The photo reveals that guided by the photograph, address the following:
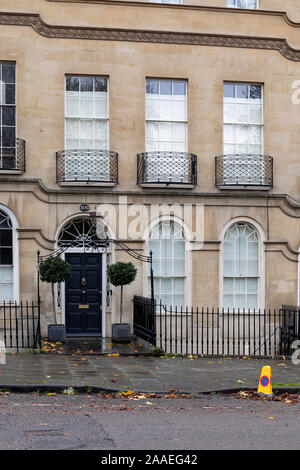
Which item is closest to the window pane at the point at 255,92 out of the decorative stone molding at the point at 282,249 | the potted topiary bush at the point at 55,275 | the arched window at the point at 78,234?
the decorative stone molding at the point at 282,249

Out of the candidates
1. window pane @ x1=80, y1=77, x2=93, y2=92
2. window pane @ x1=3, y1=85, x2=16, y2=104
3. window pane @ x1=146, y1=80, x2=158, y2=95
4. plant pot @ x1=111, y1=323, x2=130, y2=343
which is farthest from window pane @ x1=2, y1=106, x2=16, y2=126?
plant pot @ x1=111, y1=323, x2=130, y2=343

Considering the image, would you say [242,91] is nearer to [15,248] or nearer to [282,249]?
[282,249]

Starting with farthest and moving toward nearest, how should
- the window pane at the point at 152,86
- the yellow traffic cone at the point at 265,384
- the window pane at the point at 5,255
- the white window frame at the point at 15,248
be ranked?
the window pane at the point at 152,86, the window pane at the point at 5,255, the white window frame at the point at 15,248, the yellow traffic cone at the point at 265,384

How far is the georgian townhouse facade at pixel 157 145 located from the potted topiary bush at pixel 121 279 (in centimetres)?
134

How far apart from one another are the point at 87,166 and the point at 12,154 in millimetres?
2067

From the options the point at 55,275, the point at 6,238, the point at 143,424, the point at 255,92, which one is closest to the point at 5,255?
the point at 6,238

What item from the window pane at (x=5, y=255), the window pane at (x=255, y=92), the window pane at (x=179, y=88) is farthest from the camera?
the window pane at (x=255, y=92)

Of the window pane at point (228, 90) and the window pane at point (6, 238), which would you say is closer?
the window pane at point (6, 238)

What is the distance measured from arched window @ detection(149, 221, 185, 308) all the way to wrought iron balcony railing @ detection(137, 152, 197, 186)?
4.16 ft

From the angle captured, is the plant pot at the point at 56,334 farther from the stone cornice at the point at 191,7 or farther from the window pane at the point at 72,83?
the stone cornice at the point at 191,7

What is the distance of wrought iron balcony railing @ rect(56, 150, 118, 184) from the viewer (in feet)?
65.7

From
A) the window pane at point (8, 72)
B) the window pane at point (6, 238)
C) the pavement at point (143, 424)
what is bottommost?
the pavement at point (143, 424)

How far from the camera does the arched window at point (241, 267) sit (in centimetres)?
2108
